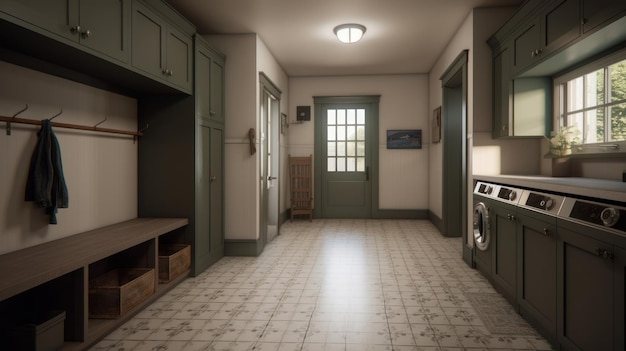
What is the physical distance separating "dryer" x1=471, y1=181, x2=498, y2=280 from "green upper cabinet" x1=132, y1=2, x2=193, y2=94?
2958 mm

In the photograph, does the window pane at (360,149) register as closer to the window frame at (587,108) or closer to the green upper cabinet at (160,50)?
the window frame at (587,108)

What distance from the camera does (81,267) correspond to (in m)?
2.12

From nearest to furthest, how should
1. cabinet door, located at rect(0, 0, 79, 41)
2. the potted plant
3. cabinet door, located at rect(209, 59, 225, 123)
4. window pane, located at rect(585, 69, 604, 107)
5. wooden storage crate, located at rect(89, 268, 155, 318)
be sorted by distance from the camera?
cabinet door, located at rect(0, 0, 79, 41), wooden storage crate, located at rect(89, 268, 155, 318), window pane, located at rect(585, 69, 604, 107), the potted plant, cabinet door, located at rect(209, 59, 225, 123)

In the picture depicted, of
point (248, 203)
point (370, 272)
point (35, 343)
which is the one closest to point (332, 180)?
point (248, 203)

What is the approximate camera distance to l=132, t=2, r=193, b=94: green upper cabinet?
108 inches

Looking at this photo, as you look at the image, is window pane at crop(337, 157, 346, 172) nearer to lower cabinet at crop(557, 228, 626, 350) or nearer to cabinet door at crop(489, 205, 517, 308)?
cabinet door at crop(489, 205, 517, 308)

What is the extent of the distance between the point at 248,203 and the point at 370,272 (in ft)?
5.51

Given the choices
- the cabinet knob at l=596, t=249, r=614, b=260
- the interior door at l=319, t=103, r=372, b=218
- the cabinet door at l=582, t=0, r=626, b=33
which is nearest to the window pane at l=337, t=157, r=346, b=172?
the interior door at l=319, t=103, r=372, b=218

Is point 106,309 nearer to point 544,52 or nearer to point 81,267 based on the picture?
point 81,267

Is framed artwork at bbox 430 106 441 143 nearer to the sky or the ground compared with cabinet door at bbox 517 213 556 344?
nearer to the sky

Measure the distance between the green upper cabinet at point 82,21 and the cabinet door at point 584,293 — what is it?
9.49 ft

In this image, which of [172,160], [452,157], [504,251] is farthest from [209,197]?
[452,157]

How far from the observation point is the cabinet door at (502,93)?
350cm

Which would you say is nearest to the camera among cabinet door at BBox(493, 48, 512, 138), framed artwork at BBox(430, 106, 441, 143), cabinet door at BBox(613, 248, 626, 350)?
cabinet door at BBox(613, 248, 626, 350)
